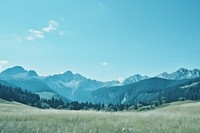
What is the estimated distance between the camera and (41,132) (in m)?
9.52

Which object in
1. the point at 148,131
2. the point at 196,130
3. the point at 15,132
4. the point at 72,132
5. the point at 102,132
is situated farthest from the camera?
the point at 196,130

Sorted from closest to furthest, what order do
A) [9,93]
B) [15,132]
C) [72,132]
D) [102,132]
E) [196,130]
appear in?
[15,132] < [72,132] < [102,132] < [196,130] < [9,93]

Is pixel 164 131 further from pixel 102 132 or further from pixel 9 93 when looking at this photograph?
pixel 9 93

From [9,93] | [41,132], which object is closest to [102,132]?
[41,132]

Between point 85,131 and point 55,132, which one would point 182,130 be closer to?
point 85,131

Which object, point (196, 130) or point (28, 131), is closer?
point (28, 131)

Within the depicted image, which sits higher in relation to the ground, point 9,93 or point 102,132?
point 9,93

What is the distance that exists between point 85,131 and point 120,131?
4.48ft

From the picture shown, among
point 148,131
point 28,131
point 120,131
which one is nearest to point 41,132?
point 28,131

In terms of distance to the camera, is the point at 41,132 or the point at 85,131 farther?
the point at 85,131

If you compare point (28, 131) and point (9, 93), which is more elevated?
point (9, 93)

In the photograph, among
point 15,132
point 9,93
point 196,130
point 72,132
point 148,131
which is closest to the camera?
point 15,132

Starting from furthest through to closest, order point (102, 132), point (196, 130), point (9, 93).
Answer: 1. point (9, 93)
2. point (196, 130)
3. point (102, 132)

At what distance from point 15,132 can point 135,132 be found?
12.9 ft
